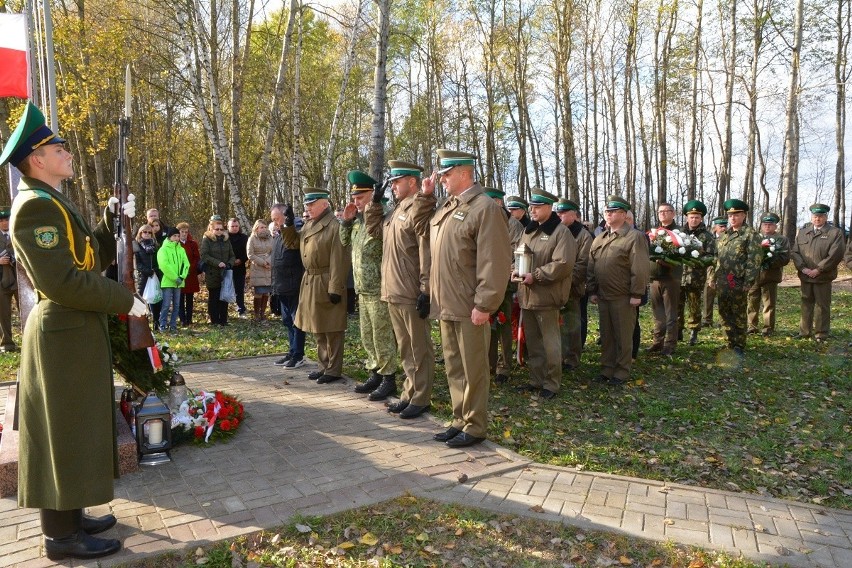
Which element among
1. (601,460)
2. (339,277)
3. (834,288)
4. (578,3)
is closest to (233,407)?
(339,277)

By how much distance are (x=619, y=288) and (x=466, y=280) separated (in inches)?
121

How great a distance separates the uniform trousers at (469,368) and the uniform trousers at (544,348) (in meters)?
1.82

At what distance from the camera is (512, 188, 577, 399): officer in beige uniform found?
670cm

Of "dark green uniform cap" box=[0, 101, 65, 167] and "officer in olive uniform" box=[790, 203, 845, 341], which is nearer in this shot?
"dark green uniform cap" box=[0, 101, 65, 167]

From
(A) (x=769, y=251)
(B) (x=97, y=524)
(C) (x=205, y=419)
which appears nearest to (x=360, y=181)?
(C) (x=205, y=419)

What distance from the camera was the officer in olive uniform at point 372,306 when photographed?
6.64 m

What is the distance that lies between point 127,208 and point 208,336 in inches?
258

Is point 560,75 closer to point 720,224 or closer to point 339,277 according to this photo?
point 720,224

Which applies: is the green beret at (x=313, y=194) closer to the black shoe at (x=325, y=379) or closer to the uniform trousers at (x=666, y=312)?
the black shoe at (x=325, y=379)

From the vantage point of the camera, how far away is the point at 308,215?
748 centimetres

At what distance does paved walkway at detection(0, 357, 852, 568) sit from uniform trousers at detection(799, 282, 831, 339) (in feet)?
24.0

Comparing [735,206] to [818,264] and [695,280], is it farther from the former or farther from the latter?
[818,264]

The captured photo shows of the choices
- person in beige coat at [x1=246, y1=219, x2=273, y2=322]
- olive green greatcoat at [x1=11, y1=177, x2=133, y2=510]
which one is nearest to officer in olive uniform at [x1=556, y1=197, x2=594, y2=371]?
olive green greatcoat at [x1=11, y1=177, x2=133, y2=510]

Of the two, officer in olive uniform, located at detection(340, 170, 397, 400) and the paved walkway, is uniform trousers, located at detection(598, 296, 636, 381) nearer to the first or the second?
officer in olive uniform, located at detection(340, 170, 397, 400)
